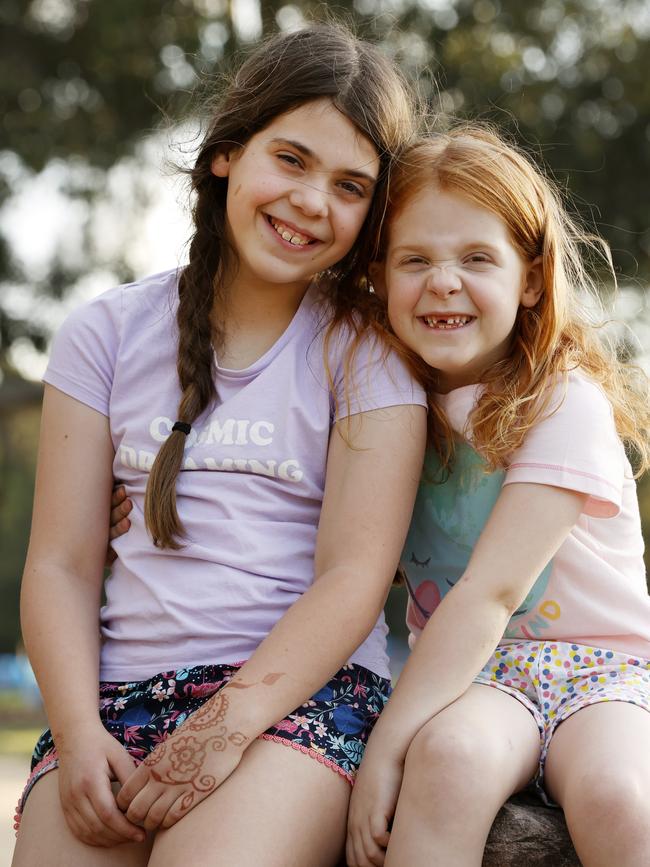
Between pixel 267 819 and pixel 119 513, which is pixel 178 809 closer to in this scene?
pixel 267 819

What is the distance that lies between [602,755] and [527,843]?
0.20m

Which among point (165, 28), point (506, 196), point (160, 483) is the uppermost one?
point (165, 28)

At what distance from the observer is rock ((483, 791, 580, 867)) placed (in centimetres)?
190

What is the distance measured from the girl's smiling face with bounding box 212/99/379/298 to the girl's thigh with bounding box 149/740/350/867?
3.38 feet

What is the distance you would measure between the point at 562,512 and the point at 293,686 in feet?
1.96

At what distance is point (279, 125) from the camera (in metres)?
2.41

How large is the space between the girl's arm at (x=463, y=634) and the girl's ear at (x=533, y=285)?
1.62 ft

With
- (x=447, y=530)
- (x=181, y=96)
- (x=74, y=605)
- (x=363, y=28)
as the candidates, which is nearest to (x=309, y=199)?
(x=447, y=530)

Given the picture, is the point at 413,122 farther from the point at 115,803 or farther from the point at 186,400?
the point at 115,803

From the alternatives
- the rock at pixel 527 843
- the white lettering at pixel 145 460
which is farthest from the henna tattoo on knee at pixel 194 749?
the white lettering at pixel 145 460

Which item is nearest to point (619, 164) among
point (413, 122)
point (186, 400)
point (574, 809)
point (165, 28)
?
point (165, 28)

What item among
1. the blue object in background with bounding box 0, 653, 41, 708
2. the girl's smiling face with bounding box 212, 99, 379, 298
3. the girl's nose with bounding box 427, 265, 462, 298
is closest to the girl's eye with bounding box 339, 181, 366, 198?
the girl's smiling face with bounding box 212, 99, 379, 298

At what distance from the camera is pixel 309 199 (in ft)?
7.80

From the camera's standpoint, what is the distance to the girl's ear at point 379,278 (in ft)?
8.23
